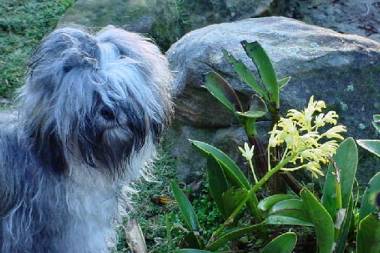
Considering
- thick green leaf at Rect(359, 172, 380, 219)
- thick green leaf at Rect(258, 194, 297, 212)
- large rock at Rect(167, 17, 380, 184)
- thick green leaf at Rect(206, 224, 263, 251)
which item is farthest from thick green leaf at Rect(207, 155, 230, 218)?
large rock at Rect(167, 17, 380, 184)

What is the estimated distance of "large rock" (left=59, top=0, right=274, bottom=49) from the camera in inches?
234

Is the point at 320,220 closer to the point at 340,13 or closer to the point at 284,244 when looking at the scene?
the point at 284,244

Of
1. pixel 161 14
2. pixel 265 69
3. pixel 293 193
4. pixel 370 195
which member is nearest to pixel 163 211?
pixel 293 193

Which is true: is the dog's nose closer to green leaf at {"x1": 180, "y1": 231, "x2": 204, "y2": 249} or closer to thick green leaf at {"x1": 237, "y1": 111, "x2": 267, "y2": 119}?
thick green leaf at {"x1": 237, "y1": 111, "x2": 267, "y2": 119}

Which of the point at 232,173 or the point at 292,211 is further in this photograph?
the point at 232,173

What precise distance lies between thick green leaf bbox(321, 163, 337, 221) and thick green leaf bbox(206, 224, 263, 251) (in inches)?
11.3

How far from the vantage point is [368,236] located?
3021 mm

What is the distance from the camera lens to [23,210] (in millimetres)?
3225

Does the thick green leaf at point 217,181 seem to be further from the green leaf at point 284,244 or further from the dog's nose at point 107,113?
the dog's nose at point 107,113

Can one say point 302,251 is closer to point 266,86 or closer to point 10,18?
point 266,86

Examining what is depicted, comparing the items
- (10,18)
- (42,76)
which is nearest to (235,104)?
(42,76)

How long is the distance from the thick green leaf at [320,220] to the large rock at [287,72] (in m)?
1.16

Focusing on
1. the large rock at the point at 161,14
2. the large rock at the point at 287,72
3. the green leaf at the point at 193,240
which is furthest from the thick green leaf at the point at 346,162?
the large rock at the point at 161,14

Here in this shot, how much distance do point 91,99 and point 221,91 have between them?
805 mm
